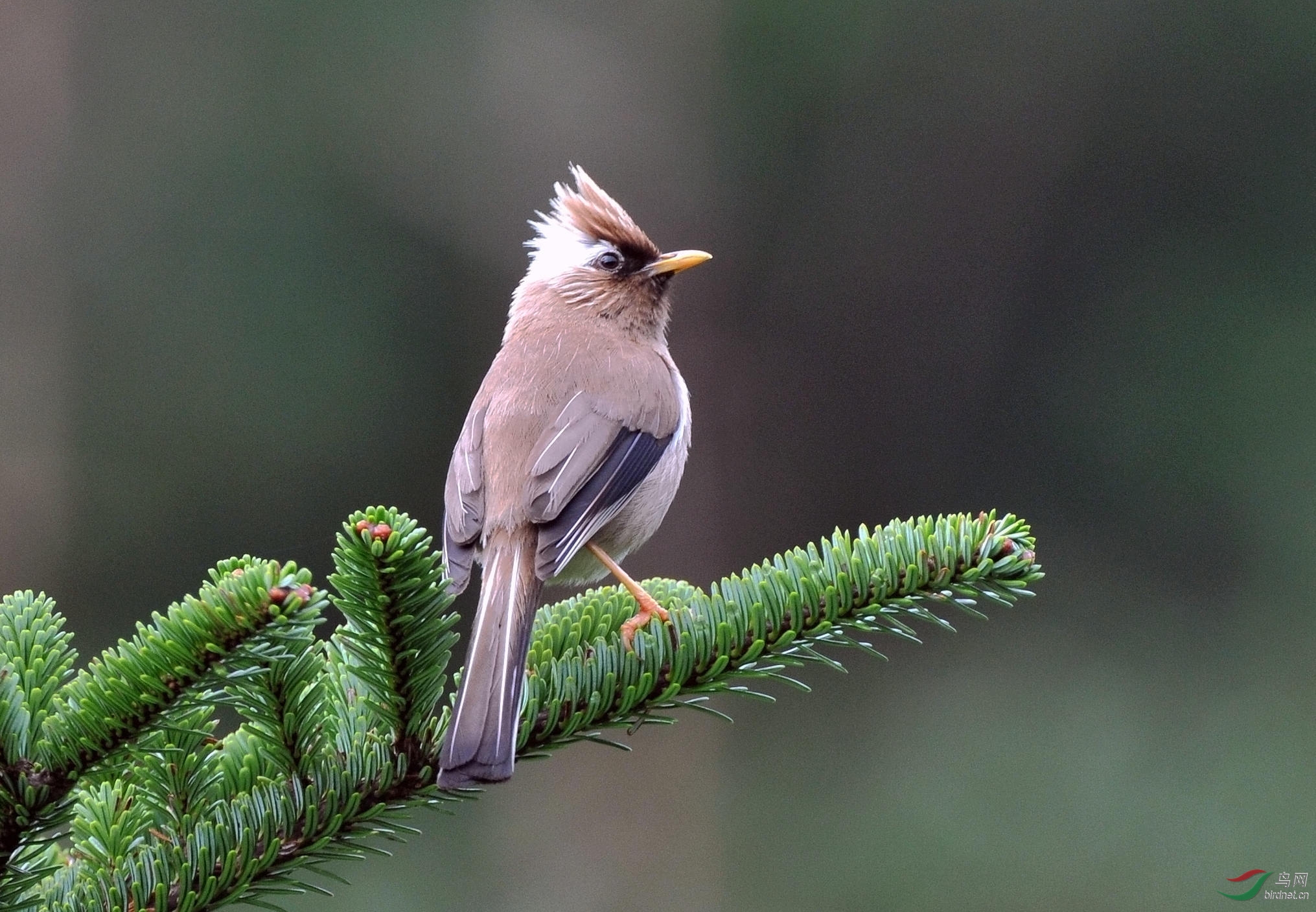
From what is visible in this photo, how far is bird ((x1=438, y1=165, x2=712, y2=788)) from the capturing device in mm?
2623

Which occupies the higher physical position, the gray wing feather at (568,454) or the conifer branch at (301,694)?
the gray wing feather at (568,454)

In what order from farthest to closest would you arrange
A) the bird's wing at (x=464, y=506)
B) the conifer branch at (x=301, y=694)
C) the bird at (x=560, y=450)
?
the bird's wing at (x=464, y=506) → the bird at (x=560, y=450) → the conifer branch at (x=301, y=694)

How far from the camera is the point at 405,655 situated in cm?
226

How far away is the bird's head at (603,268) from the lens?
4906 millimetres

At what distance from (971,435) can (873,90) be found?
10.6ft

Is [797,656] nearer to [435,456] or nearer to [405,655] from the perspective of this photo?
[405,655]

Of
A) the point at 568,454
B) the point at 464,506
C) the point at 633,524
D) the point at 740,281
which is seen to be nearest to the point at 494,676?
the point at 464,506

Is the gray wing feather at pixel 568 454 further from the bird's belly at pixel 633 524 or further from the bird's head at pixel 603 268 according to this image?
the bird's head at pixel 603 268

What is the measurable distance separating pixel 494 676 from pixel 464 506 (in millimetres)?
1136

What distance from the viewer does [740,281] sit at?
1020 cm

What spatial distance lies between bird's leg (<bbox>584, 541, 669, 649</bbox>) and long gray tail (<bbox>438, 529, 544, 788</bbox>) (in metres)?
0.22

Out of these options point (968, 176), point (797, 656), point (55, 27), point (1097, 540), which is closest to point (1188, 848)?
point (1097, 540)

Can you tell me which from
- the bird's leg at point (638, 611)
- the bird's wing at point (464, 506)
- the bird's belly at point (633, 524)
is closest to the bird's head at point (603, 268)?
the bird's belly at point (633, 524)

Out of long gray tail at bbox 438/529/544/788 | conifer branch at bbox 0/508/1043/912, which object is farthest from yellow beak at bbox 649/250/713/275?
conifer branch at bbox 0/508/1043/912
